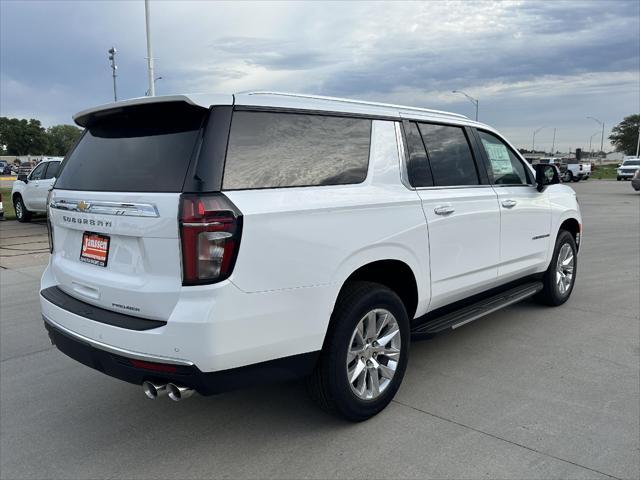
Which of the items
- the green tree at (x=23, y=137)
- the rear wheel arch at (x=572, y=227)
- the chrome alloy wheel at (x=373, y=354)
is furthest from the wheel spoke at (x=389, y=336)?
the green tree at (x=23, y=137)

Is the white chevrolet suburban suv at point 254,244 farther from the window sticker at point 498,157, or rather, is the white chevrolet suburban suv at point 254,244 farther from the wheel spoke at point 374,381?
the window sticker at point 498,157

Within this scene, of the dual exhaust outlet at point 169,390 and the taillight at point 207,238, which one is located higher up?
the taillight at point 207,238

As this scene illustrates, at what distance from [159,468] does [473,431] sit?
71.0 inches

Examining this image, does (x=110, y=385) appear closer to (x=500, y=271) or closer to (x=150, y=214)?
(x=150, y=214)

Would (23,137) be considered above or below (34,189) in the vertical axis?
above

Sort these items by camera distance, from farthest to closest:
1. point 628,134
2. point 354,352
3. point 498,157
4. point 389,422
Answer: point 628,134, point 498,157, point 389,422, point 354,352

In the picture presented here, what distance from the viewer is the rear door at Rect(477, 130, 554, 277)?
4.56 meters

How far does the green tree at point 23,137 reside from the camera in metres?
99.4

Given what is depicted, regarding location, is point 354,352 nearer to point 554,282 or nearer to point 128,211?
point 128,211

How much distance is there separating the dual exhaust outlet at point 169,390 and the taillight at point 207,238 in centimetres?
55

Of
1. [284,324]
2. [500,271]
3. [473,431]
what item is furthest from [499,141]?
[284,324]

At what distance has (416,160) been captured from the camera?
374 centimetres

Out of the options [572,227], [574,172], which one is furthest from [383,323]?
[574,172]

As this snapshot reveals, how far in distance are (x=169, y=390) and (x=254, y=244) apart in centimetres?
86
